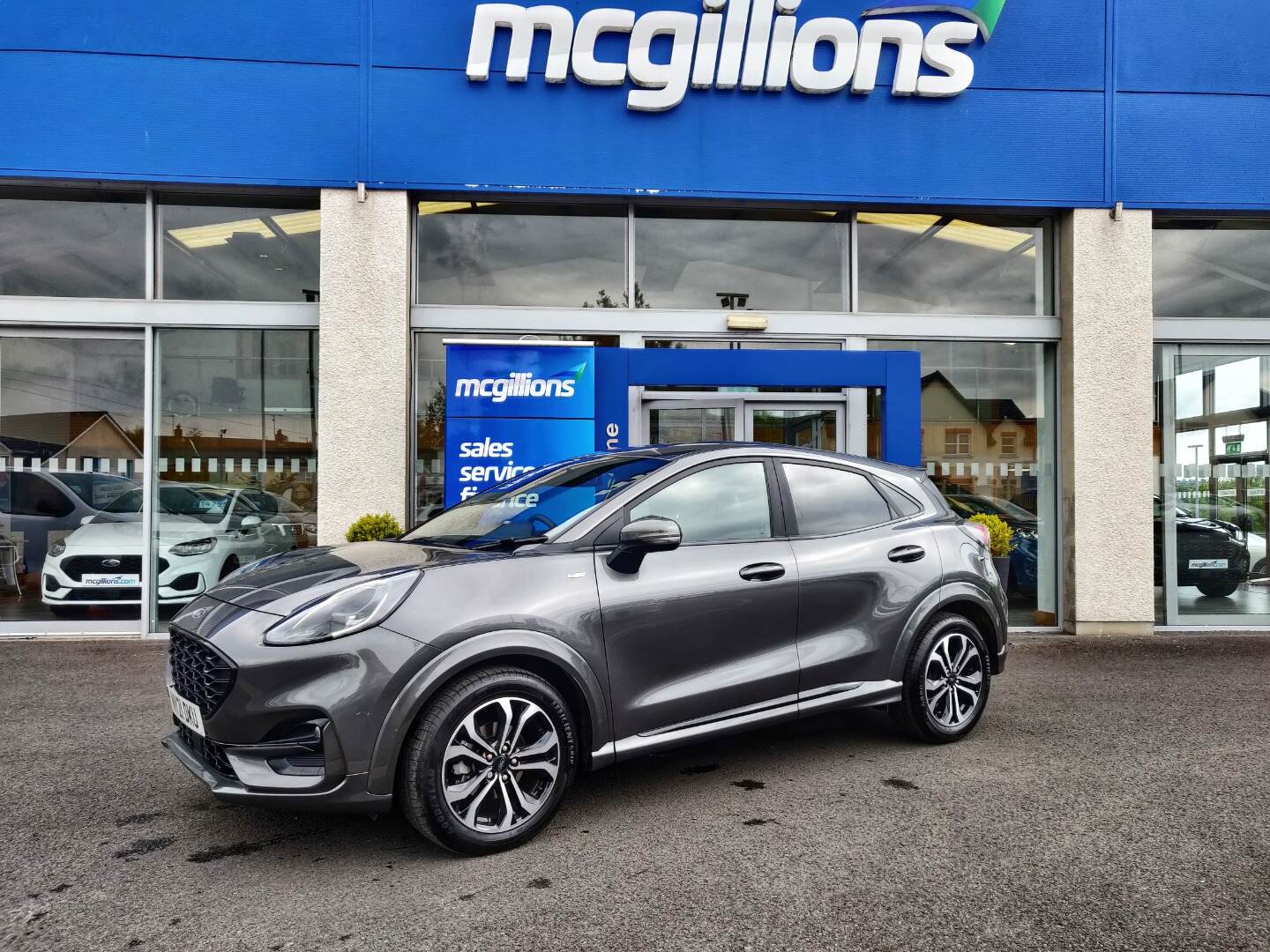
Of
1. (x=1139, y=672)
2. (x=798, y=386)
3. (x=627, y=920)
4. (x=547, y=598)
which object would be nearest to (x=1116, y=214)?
(x=798, y=386)

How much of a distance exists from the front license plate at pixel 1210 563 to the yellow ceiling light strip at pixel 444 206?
26.2 ft

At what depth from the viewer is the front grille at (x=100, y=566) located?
7.99 m

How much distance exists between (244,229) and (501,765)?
6.86 m

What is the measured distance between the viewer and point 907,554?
443 cm

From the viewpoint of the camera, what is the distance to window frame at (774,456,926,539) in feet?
13.7

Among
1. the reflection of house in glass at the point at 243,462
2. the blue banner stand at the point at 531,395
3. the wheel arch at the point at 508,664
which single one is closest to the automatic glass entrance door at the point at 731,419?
the blue banner stand at the point at 531,395

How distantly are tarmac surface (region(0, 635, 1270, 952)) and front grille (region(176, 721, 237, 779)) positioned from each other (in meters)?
0.39

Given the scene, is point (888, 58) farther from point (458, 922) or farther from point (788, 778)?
point (458, 922)

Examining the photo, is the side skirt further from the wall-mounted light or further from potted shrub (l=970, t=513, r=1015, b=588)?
the wall-mounted light

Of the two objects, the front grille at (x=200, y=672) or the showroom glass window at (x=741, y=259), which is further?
the showroom glass window at (x=741, y=259)

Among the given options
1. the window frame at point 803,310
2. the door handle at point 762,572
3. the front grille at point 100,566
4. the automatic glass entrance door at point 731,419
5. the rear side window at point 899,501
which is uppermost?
the window frame at point 803,310

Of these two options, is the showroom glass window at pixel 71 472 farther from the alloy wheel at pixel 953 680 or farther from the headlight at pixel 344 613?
the alloy wheel at pixel 953 680

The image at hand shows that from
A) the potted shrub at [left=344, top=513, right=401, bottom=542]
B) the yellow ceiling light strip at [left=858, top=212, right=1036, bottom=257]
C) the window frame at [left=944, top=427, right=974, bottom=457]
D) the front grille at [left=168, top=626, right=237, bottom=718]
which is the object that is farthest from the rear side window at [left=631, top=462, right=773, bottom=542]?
the yellow ceiling light strip at [left=858, top=212, right=1036, bottom=257]

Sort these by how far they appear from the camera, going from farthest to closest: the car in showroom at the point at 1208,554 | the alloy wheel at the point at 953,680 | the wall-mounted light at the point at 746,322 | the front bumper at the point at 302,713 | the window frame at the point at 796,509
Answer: the car in showroom at the point at 1208,554
the wall-mounted light at the point at 746,322
the alloy wheel at the point at 953,680
the window frame at the point at 796,509
the front bumper at the point at 302,713
